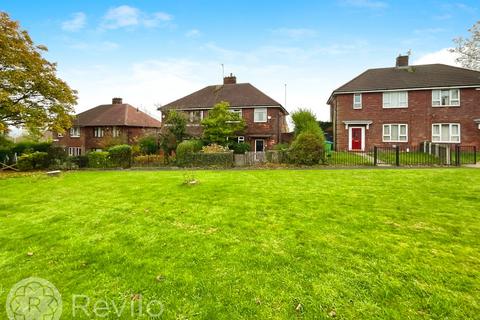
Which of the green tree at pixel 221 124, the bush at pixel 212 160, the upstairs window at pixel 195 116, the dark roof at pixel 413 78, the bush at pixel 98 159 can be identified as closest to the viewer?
the bush at pixel 212 160

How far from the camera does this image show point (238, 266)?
475 cm

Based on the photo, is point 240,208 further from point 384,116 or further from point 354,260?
point 384,116

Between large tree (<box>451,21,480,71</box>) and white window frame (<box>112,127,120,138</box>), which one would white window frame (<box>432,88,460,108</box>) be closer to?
large tree (<box>451,21,480,71</box>)

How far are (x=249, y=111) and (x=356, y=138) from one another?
12.5m

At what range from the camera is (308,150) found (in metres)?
18.3

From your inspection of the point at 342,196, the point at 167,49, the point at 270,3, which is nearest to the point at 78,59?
the point at 167,49

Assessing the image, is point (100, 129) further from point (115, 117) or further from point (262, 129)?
point (262, 129)

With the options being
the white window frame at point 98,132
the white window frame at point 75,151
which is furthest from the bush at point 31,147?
the white window frame at point 98,132

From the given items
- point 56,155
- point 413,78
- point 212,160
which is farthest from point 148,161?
point 413,78

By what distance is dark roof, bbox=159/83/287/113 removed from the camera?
31.8 meters

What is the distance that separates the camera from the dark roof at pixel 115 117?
3794 cm

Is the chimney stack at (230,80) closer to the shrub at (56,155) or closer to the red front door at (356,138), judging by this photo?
the red front door at (356,138)

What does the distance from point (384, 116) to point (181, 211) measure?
26425 millimetres

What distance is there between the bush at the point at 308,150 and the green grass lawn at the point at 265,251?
8303 mm
